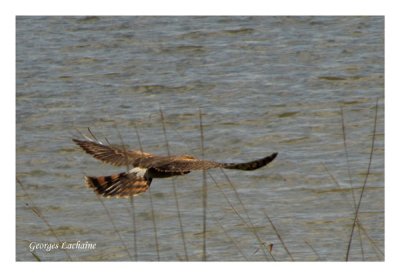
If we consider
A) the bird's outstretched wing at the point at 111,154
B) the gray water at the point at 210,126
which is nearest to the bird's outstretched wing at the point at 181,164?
the bird's outstretched wing at the point at 111,154

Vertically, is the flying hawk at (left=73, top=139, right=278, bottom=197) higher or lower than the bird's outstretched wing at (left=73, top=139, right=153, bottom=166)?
lower

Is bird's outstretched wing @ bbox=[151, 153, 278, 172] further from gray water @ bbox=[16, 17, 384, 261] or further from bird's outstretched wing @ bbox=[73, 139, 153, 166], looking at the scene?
gray water @ bbox=[16, 17, 384, 261]

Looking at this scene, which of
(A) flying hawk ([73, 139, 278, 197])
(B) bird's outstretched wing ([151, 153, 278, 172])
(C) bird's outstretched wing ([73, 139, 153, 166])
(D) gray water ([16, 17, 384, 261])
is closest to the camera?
(B) bird's outstretched wing ([151, 153, 278, 172])

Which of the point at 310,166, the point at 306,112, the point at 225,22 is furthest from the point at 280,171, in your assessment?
the point at 225,22

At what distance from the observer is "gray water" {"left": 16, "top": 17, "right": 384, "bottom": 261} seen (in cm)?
608

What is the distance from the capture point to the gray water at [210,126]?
608 cm

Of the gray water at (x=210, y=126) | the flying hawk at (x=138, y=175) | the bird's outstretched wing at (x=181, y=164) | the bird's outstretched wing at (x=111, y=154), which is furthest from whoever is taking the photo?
the gray water at (x=210, y=126)

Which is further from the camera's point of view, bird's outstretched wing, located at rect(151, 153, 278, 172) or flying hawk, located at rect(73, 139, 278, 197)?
flying hawk, located at rect(73, 139, 278, 197)

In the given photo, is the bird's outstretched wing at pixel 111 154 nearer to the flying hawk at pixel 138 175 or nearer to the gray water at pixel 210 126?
the flying hawk at pixel 138 175

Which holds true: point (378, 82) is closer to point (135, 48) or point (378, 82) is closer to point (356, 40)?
point (356, 40)

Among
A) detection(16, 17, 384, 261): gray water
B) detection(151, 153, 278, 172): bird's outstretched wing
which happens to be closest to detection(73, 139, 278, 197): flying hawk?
detection(151, 153, 278, 172): bird's outstretched wing

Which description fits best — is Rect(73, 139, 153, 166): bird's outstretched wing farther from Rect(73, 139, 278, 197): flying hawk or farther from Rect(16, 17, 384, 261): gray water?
Rect(16, 17, 384, 261): gray water

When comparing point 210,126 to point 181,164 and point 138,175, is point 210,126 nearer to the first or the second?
point 138,175

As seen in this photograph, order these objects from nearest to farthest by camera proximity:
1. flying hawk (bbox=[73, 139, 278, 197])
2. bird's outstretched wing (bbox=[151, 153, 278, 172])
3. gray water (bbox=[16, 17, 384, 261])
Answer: bird's outstretched wing (bbox=[151, 153, 278, 172]) → flying hawk (bbox=[73, 139, 278, 197]) → gray water (bbox=[16, 17, 384, 261])
